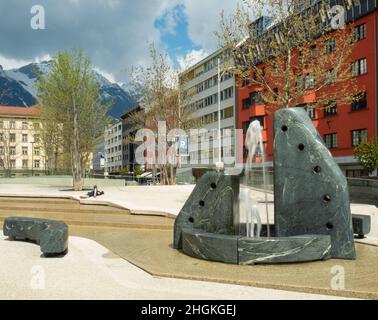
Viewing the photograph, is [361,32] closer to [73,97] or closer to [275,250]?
[73,97]

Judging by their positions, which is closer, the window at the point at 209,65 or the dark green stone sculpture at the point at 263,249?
the dark green stone sculpture at the point at 263,249

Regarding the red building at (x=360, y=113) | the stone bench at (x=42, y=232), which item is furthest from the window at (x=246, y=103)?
the stone bench at (x=42, y=232)

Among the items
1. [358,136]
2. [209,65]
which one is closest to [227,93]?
[209,65]

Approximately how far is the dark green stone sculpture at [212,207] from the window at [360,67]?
35724 mm

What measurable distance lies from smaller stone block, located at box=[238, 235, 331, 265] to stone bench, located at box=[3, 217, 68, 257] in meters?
3.64

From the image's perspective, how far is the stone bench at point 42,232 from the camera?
27.1 ft

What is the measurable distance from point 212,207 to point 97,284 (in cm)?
352

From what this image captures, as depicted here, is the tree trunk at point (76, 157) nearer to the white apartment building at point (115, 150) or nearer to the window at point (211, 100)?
the window at point (211, 100)

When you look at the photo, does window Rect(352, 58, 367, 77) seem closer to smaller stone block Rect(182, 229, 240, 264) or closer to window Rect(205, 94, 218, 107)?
window Rect(205, 94, 218, 107)

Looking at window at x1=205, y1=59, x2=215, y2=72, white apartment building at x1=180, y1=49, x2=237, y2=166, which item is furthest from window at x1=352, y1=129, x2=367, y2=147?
window at x1=205, y1=59, x2=215, y2=72

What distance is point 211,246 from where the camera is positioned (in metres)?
7.85

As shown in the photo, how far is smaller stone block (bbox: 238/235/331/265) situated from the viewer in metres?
7.48
